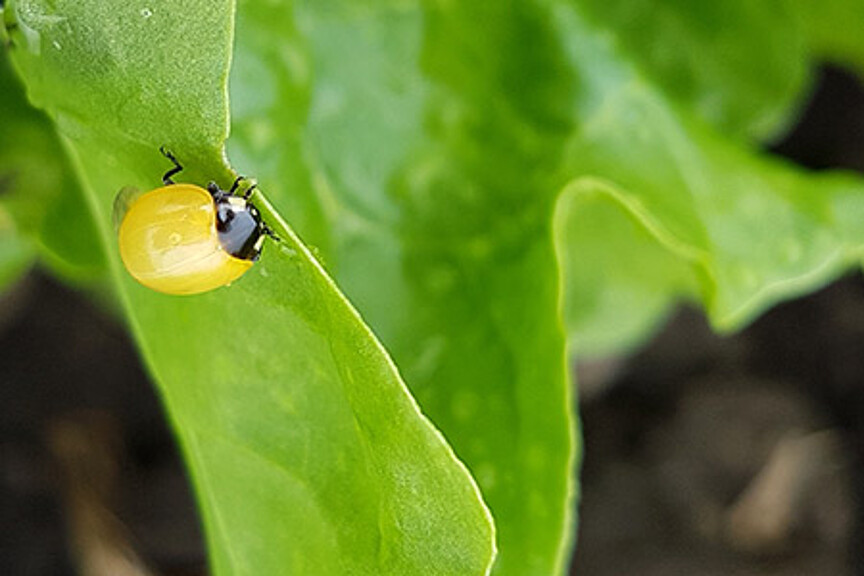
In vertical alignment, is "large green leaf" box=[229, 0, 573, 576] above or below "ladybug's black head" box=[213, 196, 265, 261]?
below

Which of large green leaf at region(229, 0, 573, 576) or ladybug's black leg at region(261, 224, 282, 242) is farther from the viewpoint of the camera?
large green leaf at region(229, 0, 573, 576)

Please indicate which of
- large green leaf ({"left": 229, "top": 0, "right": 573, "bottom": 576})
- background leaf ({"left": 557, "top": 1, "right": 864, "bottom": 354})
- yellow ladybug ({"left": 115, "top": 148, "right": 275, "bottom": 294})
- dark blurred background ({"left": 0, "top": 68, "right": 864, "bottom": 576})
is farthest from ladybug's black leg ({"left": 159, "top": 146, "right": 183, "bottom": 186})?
dark blurred background ({"left": 0, "top": 68, "right": 864, "bottom": 576})

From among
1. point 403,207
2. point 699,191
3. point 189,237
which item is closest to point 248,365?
point 189,237

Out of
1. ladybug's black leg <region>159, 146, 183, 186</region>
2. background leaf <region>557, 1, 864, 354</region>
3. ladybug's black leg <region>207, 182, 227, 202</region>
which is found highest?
ladybug's black leg <region>159, 146, 183, 186</region>

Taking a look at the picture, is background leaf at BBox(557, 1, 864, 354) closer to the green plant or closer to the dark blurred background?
the green plant

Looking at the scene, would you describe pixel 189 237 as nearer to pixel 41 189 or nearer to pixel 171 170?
pixel 171 170

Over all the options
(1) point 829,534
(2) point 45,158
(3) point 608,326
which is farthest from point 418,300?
(1) point 829,534

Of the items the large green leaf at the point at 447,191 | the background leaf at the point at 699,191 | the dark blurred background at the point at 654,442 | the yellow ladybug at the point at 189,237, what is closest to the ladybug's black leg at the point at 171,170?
the yellow ladybug at the point at 189,237
